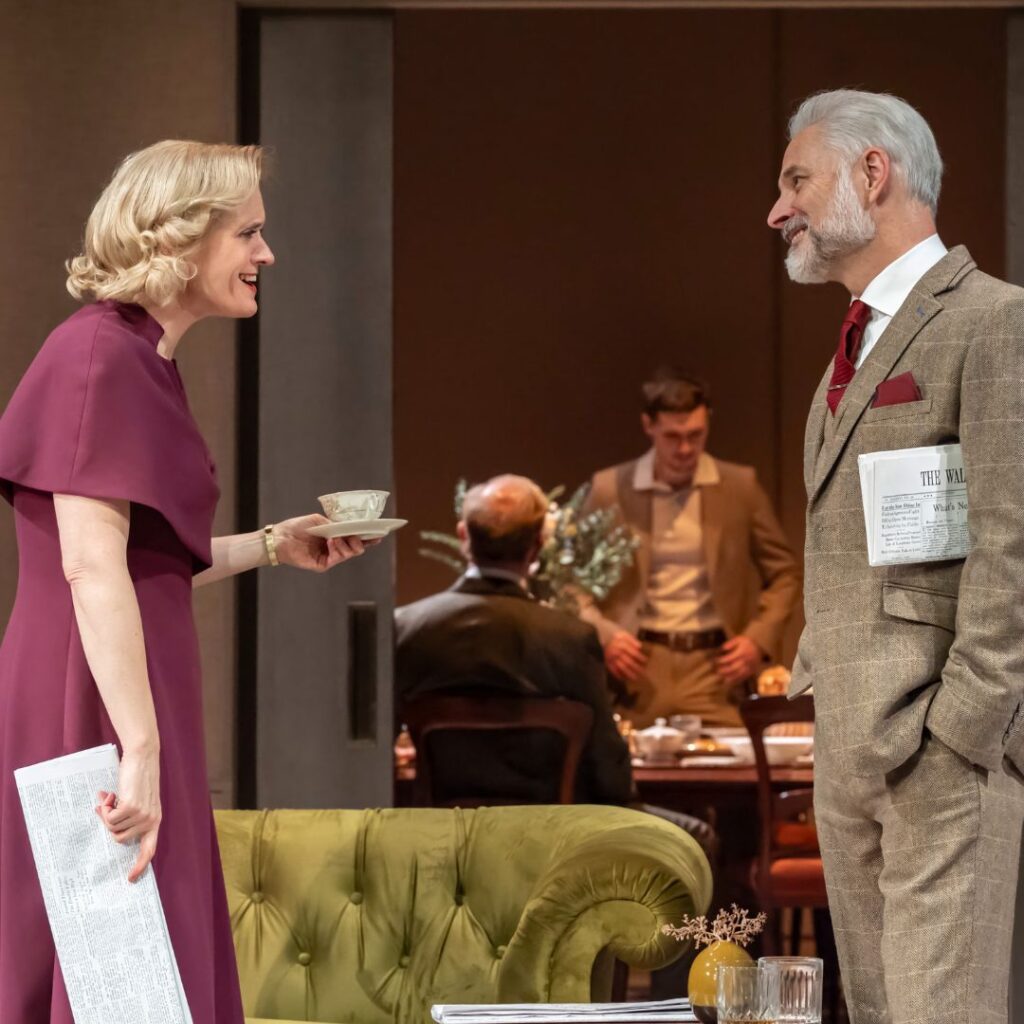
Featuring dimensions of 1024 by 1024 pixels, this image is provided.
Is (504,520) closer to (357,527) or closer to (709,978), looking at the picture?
(357,527)

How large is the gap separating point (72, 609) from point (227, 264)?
515 mm

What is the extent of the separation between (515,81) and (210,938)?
604 cm

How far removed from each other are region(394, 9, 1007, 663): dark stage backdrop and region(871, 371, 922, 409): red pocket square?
17.2 feet

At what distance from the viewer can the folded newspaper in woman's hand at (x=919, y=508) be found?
7.36ft

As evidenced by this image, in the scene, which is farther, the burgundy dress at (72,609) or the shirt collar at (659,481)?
the shirt collar at (659,481)

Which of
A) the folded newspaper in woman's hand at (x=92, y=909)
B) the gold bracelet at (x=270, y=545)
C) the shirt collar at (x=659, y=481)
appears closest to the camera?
the folded newspaper in woman's hand at (x=92, y=909)

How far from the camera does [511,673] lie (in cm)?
423

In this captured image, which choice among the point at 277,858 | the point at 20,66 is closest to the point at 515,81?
the point at 20,66

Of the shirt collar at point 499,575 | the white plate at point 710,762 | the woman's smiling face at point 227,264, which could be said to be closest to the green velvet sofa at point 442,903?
the woman's smiling face at point 227,264

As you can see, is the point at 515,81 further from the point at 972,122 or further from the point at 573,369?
the point at 972,122

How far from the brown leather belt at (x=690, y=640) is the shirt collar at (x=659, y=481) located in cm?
57

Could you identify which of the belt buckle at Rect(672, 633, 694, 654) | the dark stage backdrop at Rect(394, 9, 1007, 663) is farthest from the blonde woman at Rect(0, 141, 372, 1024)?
the dark stage backdrop at Rect(394, 9, 1007, 663)

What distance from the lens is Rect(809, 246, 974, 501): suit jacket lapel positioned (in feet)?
7.64

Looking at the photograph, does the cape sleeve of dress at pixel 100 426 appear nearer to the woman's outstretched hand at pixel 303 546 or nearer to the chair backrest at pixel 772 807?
the woman's outstretched hand at pixel 303 546
